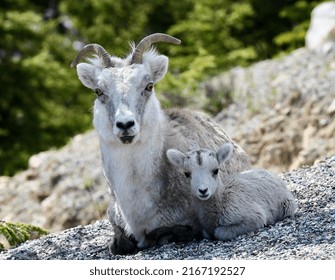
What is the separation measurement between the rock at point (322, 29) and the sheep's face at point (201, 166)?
11.1m

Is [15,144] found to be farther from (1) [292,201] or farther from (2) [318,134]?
(1) [292,201]

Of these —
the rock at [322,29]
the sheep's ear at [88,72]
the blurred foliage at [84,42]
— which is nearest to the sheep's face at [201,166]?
the sheep's ear at [88,72]

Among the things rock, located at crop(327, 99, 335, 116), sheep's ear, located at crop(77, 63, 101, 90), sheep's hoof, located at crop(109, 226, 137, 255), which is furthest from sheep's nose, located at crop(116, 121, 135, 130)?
rock, located at crop(327, 99, 335, 116)

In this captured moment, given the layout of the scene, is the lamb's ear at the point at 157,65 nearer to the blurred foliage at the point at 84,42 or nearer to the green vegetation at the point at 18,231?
the green vegetation at the point at 18,231

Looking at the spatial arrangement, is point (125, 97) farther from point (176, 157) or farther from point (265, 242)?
point (265, 242)

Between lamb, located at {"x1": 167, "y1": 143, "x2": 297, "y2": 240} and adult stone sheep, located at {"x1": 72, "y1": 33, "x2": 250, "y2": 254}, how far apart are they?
0.27m

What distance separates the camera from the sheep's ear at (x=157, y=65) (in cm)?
1105

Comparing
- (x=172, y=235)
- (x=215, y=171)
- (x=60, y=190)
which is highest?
(x=215, y=171)

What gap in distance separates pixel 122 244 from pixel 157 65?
206cm

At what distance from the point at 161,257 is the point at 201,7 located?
14.5 metres

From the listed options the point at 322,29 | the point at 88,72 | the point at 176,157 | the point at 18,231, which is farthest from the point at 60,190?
the point at 176,157

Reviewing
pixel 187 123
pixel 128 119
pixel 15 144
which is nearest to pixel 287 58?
pixel 15 144

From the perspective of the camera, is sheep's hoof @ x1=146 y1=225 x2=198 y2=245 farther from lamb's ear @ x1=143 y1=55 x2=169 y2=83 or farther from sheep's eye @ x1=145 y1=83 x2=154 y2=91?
lamb's ear @ x1=143 y1=55 x2=169 y2=83

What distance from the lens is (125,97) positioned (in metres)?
10.4
